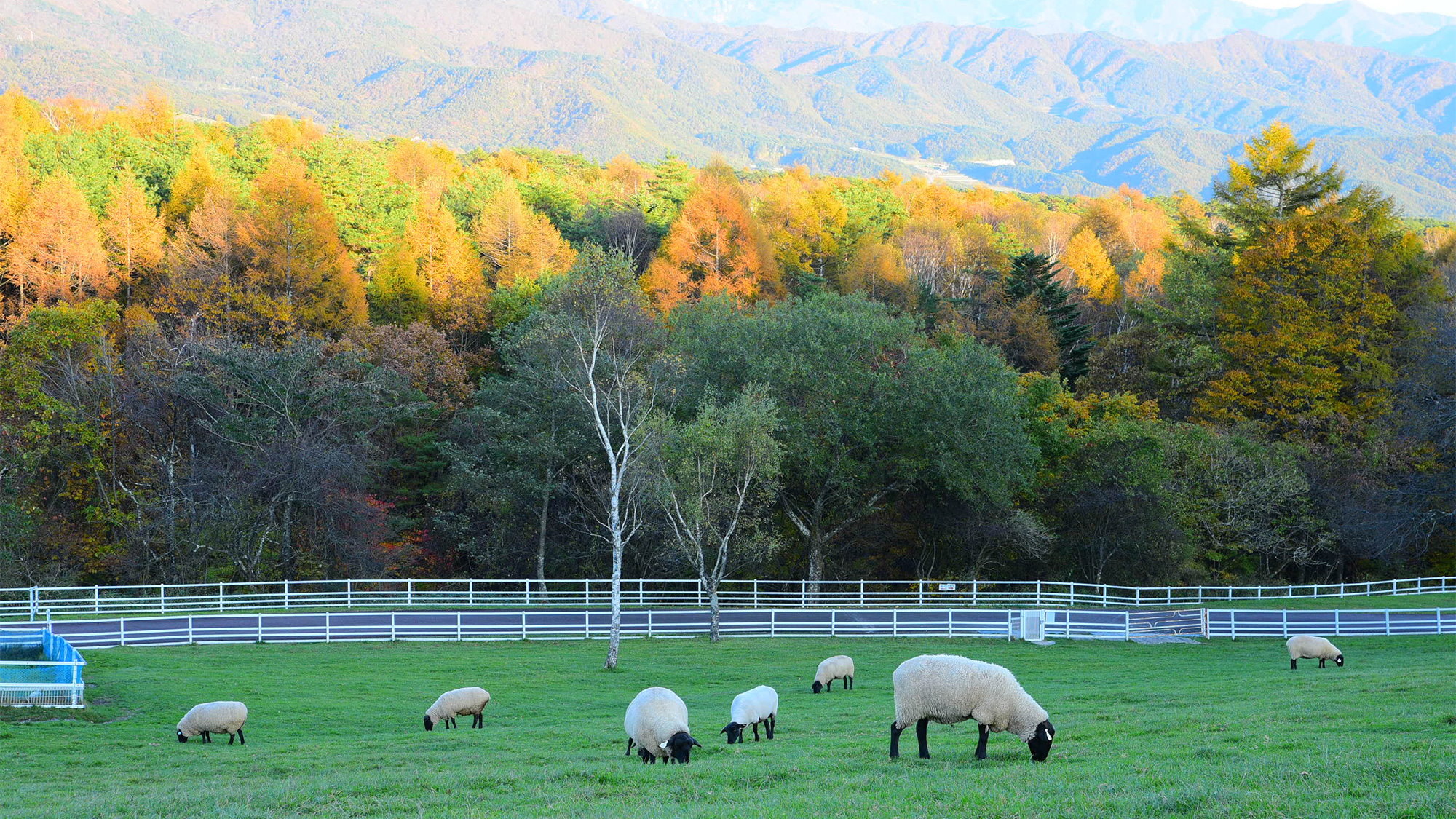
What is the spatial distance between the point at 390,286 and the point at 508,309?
9.01 metres

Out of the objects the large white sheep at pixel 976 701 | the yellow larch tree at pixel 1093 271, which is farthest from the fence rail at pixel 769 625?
the yellow larch tree at pixel 1093 271

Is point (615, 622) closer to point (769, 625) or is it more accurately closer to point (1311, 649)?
point (769, 625)

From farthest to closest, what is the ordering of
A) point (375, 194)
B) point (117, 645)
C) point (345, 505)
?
point (375, 194) < point (345, 505) < point (117, 645)

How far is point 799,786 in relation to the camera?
36.7 feet

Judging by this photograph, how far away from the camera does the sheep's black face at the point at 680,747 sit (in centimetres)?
1400

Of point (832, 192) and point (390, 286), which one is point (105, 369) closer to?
point (390, 286)

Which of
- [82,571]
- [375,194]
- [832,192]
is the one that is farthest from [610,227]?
[82,571]

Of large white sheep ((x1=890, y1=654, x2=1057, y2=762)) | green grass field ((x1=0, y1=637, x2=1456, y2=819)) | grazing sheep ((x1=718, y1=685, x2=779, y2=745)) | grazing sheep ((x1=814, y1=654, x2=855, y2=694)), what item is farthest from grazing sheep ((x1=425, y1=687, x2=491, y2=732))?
large white sheep ((x1=890, y1=654, x2=1057, y2=762))

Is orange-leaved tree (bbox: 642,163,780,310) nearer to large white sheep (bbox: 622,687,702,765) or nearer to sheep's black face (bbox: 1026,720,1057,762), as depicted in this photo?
large white sheep (bbox: 622,687,702,765)

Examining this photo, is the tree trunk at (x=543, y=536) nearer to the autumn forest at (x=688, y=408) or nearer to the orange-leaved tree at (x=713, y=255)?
the autumn forest at (x=688, y=408)

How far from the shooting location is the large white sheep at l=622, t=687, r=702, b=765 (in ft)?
46.3

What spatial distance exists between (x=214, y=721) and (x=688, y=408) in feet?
93.5

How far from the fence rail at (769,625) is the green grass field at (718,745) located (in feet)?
8.82

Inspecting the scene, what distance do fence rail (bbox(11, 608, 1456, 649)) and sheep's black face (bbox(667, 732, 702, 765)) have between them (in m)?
17.9
